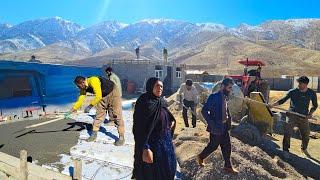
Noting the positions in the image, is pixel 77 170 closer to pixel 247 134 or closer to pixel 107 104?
pixel 107 104

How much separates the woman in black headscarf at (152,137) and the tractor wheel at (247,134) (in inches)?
182

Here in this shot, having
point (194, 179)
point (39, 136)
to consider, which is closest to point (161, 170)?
point (194, 179)

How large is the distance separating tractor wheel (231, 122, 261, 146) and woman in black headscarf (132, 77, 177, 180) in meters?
4.63

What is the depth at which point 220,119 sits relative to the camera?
5660 millimetres

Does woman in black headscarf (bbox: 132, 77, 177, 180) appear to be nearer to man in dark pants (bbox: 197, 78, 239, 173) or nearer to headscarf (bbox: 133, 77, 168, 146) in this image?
headscarf (bbox: 133, 77, 168, 146)

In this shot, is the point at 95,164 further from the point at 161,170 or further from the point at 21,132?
the point at 21,132

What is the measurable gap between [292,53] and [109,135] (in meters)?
88.7

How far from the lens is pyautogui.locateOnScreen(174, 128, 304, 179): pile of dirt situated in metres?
5.86

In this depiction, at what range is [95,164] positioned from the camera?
6141 millimetres

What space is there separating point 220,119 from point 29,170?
2.89 meters

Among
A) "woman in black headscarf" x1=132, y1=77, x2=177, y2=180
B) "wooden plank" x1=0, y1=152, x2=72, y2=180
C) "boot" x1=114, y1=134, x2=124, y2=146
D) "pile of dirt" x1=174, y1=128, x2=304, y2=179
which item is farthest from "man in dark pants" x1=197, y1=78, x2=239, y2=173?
"wooden plank" x1=0, y1=152, x2=72, y2=180

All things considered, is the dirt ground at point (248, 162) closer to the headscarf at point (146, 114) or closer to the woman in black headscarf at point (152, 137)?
the woman in black headscarf at point (152, 137)

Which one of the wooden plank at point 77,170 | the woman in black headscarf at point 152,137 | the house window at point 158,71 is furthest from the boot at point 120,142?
the house window at point 158,71

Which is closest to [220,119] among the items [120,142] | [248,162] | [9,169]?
[248,162]
